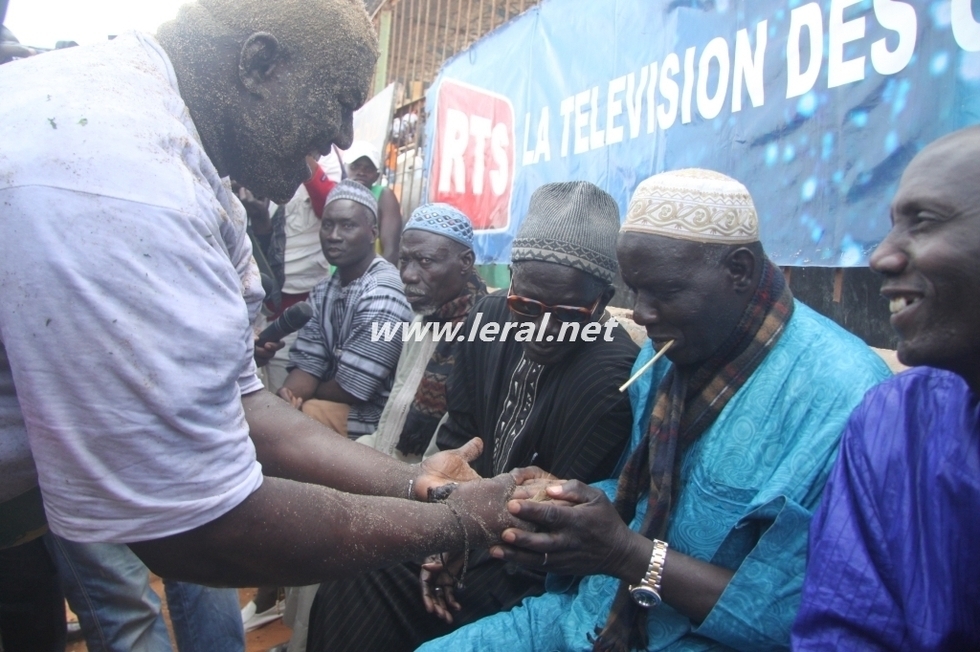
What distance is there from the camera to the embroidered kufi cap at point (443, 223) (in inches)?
142

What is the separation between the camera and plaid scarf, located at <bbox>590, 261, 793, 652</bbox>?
1788mm

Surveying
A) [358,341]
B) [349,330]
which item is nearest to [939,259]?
[358,341]

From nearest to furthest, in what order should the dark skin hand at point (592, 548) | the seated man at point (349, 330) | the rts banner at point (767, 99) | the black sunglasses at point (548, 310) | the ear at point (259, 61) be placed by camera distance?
the ear at point (259, 61), the dark skin hand at point (592, 548), the rts banner at point (767, 99), the black sunglasses at point (548, 310), the seated man at point (349, 330)

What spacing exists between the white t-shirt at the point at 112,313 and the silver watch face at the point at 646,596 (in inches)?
39.1

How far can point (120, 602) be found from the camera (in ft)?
8.03

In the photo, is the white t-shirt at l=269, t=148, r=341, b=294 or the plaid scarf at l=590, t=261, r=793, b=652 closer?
the plaid scarf at l=590, t=261, r=793, b=652

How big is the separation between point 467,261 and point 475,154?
2.07m

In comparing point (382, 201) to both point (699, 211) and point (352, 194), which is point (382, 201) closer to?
point (352, 194)

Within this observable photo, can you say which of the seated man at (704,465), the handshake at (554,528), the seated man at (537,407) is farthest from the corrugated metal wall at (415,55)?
the handshake at (554,528)

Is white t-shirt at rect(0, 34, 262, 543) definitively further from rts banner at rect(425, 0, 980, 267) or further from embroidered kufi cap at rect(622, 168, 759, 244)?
rts banner at rect(425, 0, 980, 267)

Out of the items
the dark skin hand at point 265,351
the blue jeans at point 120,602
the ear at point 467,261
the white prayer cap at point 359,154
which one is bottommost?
the blue jeans at point 120,602

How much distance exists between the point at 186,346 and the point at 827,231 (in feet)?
7.35

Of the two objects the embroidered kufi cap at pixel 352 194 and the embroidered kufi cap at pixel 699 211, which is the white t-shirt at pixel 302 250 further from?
the embroidered kufi cap at pixel 699 211

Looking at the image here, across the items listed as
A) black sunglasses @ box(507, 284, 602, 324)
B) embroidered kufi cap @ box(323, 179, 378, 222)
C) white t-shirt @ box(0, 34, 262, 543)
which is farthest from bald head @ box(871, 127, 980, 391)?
embroidered kufi cap @ box(323, 179, 378, 222)
